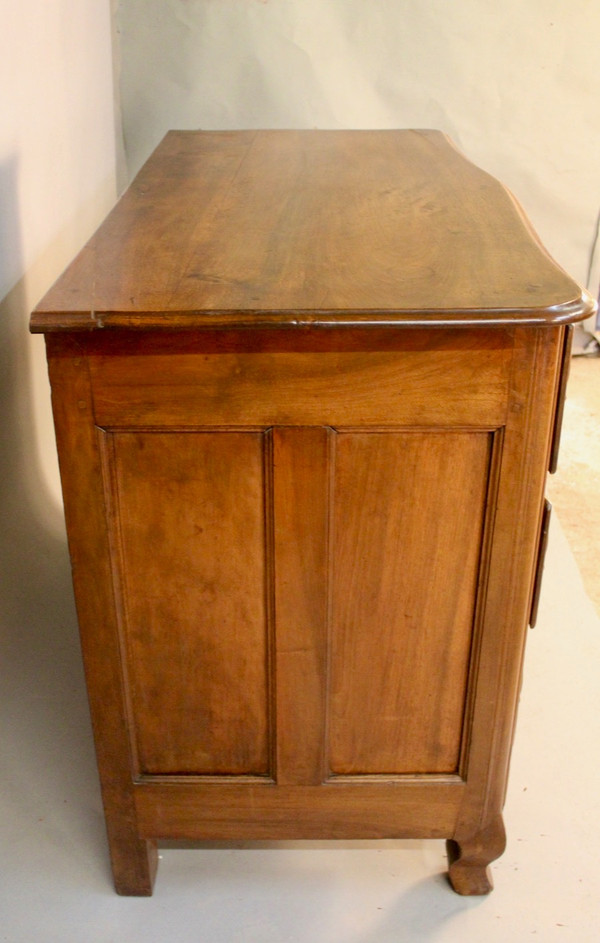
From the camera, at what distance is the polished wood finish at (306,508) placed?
46.1 inches

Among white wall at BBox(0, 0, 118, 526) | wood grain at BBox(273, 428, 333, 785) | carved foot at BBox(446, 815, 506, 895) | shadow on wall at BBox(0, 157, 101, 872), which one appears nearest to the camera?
wood grain at BBox(273, 428, 333, 785)

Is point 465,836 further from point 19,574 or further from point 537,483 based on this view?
point 19,574

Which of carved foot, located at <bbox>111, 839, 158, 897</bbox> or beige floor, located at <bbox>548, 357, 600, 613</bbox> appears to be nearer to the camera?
A: carved foot, located at <bbox>111, 839, 158, 897</bbox>

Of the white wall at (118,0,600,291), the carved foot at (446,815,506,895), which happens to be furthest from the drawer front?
the white wall at (118,0,600,291)

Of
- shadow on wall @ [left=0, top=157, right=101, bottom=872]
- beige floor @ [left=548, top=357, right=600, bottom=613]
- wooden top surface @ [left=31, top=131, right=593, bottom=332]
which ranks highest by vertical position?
wooden top surface @ [left=31, top=131, right=593, bottom=332]

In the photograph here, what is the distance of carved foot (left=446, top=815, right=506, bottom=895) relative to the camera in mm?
1485

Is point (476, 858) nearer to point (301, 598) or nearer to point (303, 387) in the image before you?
point (301, 598)

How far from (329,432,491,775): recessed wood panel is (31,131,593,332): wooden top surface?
0.18 meters

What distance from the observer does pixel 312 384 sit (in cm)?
119

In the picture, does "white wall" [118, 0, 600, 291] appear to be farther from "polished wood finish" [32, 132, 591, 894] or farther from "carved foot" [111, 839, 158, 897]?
"carved foot" [111, 839, 158, 897]

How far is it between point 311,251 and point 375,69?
212 centimetres

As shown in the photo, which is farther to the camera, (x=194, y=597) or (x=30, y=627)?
(x=30, y=627)

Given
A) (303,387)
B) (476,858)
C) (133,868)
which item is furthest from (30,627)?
(303,387)

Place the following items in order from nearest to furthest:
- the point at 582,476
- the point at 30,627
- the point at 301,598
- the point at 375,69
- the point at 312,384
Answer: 1. the point at 312,384
2. the point at 301,598
3. the point at 30,627
4. the point at 582,476
5. the point at 375,69
